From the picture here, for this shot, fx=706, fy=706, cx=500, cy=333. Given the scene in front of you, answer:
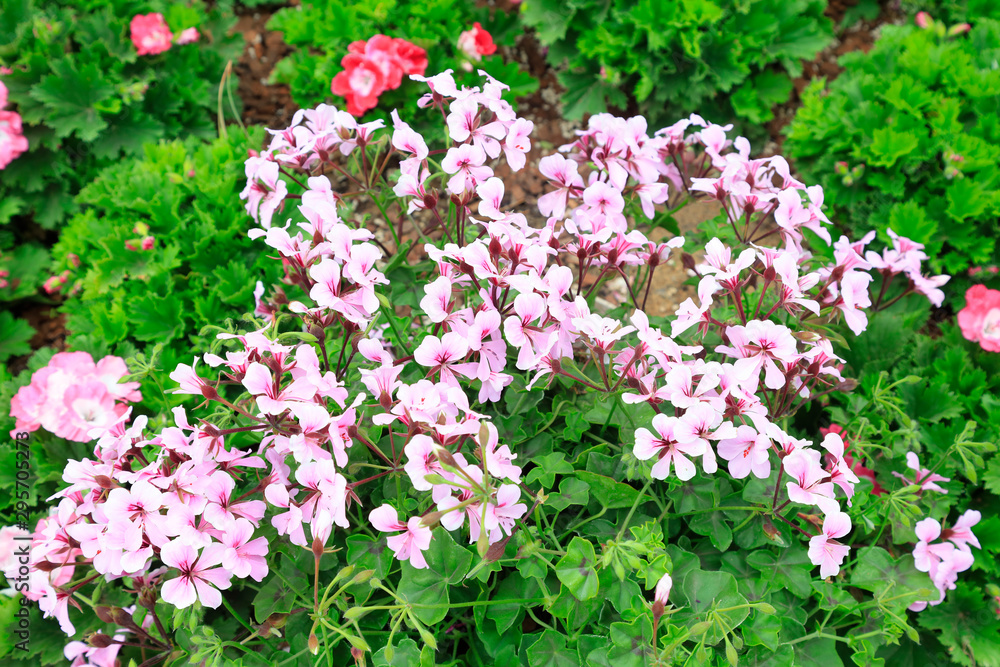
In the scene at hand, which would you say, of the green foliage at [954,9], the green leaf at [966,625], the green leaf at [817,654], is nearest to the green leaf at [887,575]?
the green leaf at [817,654]

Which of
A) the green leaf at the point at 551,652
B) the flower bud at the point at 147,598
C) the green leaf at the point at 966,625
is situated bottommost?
the green leaf at the point at 966,625

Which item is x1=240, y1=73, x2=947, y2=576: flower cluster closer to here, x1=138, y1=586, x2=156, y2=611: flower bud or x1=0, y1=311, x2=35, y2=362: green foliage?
x1=138, y1=586, x2=156, y2=611: flower bud

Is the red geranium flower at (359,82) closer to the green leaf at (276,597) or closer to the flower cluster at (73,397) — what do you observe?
the flower cluster at (73,397)

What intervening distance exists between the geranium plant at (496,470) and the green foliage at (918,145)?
1.32 meters

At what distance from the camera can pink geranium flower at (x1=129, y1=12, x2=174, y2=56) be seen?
3.54 m

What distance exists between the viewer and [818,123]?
3207 mm

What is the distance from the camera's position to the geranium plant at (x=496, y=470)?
4.55 ft

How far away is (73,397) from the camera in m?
2.30

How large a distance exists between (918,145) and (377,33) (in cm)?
251

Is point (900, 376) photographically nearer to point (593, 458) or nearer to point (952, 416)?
point (952, 416)

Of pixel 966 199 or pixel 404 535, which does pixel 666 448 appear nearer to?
pixel 404 535

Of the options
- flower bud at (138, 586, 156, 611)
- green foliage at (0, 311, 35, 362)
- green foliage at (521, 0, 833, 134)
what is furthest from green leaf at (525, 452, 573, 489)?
green foliage at (0, 311, 35, 362)

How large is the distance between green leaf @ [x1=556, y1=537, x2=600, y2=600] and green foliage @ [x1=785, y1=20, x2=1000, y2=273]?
2196 mm

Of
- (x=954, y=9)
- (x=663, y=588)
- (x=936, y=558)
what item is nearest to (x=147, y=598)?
(x=663, y=588)
